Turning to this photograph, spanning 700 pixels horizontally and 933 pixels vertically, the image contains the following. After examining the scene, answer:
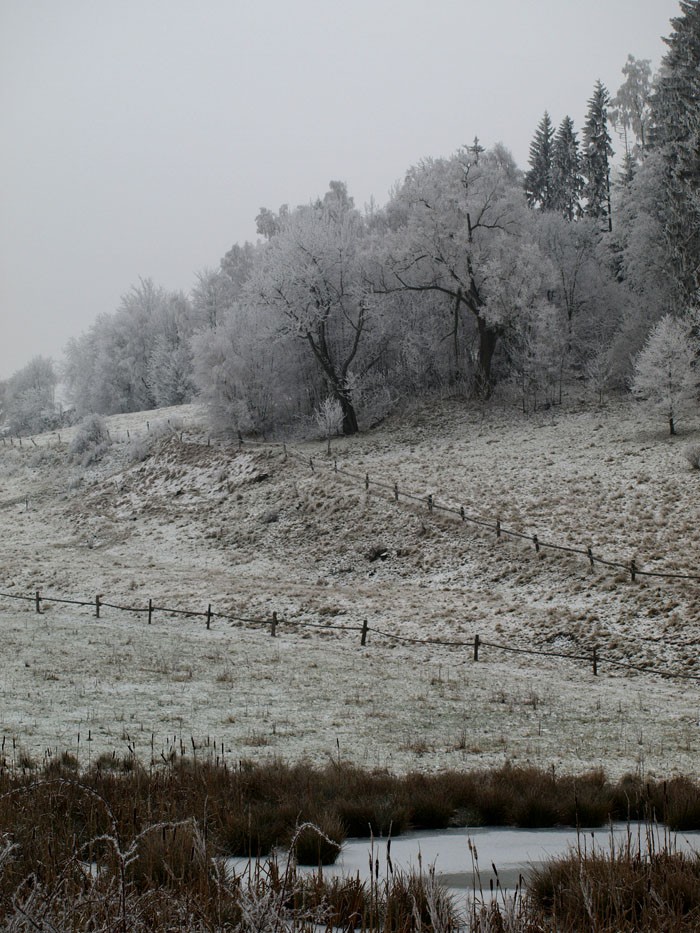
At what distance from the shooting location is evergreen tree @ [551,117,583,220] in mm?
A: 81250

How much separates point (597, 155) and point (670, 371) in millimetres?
46597

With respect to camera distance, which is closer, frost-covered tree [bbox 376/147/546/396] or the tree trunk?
frost-covered tree [bbox 376/147/546/396]

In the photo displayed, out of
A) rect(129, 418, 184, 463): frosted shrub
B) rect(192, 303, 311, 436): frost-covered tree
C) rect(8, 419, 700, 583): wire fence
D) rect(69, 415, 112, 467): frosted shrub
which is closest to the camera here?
rect(8, 419, 700, 583): wire fence

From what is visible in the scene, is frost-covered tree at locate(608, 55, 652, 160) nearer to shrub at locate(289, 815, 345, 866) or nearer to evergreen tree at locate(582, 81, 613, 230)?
evergreen tree at locate(582, 81, 613, 230)

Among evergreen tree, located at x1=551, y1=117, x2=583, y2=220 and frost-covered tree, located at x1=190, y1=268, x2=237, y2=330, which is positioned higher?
evergreen tree, located at x1=551, y1=117, x2=583, y2=220

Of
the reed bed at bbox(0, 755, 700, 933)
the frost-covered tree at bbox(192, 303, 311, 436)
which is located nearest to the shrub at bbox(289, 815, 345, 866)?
the reed bed at bbox(0, 755, 700, 933)

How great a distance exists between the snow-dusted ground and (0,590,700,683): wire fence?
189mm

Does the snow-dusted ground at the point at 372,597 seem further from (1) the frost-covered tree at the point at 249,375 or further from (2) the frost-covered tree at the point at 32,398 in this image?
(2) the frost-covered tree at the point at 32,398

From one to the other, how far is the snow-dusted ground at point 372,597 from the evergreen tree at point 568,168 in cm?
4037

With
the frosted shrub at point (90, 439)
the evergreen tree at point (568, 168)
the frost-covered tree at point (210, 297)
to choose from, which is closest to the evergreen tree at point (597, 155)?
the evergreen tree at point (568, 168)

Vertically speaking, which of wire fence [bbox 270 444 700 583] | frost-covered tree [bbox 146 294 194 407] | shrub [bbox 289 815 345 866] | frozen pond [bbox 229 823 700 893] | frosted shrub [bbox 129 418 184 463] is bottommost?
wire fence [bbox 270 444 700 583]

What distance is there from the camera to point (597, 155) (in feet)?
258

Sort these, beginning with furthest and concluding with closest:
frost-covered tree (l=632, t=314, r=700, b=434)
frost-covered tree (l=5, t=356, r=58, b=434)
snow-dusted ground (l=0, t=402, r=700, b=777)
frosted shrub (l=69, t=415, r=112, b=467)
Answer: frost-covered tree (l=5, t=356, r=58, b=434), frosted shrub (l=69, t=415, r=112, b=467), frost-covered tree (l=632, t=314, r=700, b=434), snow-dusted ground (l=0, t=402, r=700, b=777)

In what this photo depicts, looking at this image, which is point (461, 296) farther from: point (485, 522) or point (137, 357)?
point (137, 357)
